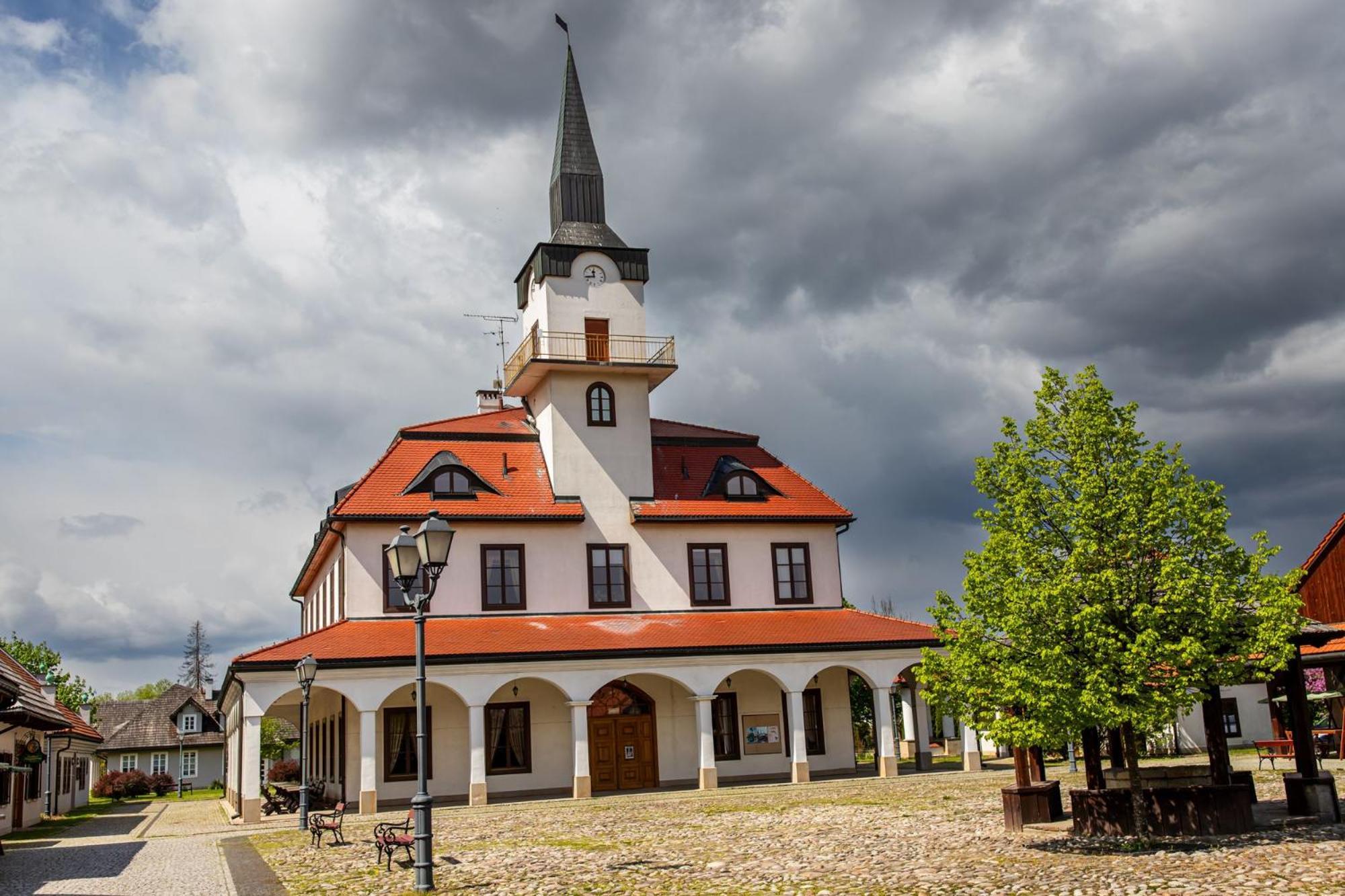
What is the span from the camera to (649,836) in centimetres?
1827

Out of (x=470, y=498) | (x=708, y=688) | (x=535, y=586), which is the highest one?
(x=470, y=498)

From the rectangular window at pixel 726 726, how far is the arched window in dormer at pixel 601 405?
8.34 m

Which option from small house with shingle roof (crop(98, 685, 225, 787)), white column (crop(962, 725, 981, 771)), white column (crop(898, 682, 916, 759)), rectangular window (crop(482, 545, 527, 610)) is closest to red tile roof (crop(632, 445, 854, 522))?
rectangular window (crop(482, 545, 527, 610))

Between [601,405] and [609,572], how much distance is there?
489 cm

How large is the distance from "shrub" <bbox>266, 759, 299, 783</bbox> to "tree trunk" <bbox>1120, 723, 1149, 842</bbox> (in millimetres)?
38375

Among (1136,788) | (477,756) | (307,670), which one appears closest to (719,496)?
(477,756)

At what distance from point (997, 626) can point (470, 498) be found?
1926cm

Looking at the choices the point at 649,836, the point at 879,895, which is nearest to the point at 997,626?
the point at 879,895

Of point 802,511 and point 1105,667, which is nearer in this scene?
point 1105,667

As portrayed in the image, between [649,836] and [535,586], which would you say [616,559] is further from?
[649,836]

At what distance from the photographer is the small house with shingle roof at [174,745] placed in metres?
59.7

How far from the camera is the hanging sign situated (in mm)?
25281

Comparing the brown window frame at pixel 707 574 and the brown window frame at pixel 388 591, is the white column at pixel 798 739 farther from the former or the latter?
the brown window frame at pixel 388 591

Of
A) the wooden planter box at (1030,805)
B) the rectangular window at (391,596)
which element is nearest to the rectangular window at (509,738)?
the rectangular window at (391,596)
